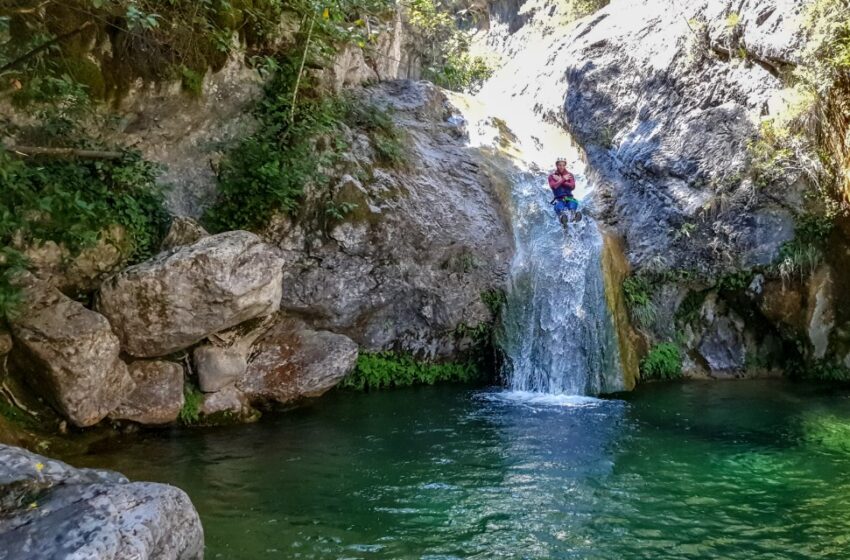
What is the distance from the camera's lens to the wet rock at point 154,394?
7.68 meters

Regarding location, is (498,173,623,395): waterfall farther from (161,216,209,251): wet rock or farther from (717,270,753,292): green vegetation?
(161,216,209,251): wet rock

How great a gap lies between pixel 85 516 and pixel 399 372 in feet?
25.7

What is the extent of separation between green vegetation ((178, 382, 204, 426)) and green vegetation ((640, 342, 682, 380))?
806cm

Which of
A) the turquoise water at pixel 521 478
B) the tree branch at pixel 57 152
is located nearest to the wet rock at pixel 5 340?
the turquoise water at pixel 521 478

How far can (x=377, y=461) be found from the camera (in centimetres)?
687

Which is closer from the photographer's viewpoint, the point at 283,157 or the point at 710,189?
the point at 283,157

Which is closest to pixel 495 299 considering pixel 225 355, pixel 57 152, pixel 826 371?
pixel 225 355

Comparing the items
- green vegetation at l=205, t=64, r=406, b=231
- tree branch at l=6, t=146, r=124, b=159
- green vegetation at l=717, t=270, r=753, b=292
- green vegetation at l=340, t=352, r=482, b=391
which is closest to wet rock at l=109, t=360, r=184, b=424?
green vegetation at l=205, t=64, r=406, b=231

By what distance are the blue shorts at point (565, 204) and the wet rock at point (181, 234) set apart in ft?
24.6

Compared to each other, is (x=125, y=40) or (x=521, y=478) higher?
(x=125, y=40)

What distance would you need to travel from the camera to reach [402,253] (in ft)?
36.2

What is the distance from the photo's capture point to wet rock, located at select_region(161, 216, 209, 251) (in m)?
8.42

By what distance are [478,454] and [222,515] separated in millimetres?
3079

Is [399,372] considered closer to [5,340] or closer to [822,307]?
[5,340]
